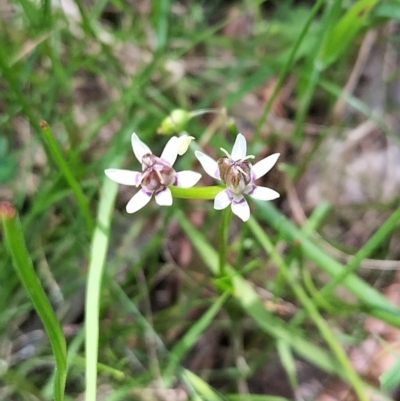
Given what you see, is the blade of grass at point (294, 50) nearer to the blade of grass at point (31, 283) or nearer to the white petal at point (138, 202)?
the white petal at point (138, 202)

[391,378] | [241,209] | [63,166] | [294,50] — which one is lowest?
[391,378]

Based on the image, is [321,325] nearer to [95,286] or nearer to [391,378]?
[391,378]

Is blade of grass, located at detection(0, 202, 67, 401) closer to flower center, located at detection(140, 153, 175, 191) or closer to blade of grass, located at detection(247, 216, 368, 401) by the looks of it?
flower center, located at detection(140, 153, 175, 191)

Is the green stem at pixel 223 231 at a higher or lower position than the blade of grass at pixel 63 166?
lower

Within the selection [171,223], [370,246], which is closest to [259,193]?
[370,246]

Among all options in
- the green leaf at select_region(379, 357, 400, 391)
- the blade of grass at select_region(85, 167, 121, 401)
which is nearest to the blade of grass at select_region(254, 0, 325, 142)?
the blade of grass at select_region(85, 167, 121, 401)

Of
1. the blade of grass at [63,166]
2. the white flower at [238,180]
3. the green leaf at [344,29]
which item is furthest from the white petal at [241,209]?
the green leaf at [344,29]

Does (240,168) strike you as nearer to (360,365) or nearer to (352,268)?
(352,268)

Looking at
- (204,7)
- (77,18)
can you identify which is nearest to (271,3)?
(204,7)
